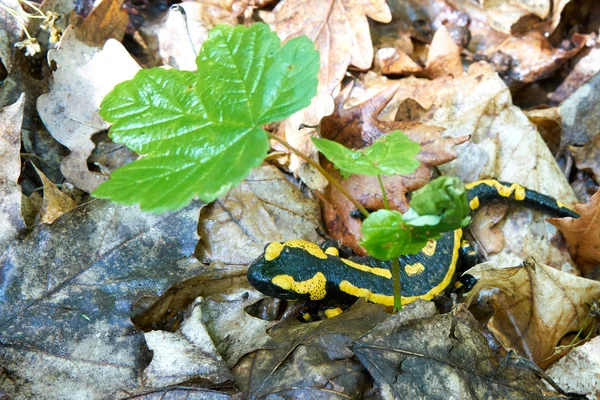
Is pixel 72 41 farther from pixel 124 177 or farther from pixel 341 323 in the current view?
pixel 341 323

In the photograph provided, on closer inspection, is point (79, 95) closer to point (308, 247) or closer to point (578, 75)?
point (308, 247)

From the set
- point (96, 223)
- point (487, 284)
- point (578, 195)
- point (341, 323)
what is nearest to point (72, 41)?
point (96, 223)

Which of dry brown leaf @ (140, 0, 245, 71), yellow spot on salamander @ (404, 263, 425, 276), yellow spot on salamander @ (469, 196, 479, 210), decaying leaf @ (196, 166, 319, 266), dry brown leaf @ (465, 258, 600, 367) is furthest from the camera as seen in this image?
dry brown leaf @ (140, 0, 245, 71)

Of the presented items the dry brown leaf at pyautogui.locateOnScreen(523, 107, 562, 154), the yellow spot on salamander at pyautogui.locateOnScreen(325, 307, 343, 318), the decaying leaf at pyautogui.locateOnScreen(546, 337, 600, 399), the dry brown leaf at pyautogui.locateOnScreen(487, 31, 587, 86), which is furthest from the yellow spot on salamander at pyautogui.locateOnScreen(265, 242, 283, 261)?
the dry brown leaf at pyautogui.locateOnScreen(487, 31, 587, 86)

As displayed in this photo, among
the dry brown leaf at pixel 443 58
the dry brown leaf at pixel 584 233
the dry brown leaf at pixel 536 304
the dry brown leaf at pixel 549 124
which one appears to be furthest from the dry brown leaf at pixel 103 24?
the dry brown leaf at pixel 584 233

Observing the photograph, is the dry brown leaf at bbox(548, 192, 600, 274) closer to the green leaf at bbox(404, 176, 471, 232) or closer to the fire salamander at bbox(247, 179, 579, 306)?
the fire salamander at bbox(247, 179, 579, 306)

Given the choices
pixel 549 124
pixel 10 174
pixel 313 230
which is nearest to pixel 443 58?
pixel 549 124
